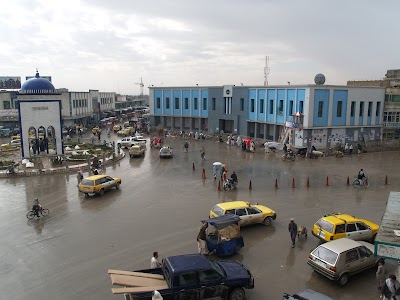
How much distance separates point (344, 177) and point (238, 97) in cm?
2616

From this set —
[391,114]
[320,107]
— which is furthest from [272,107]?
[391,114]

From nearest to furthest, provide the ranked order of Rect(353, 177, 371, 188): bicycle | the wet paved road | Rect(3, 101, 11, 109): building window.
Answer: the wet paved road, Rect(353, 177, 371, 188): bicycle, Rect(3, 101, 11, 109): building window

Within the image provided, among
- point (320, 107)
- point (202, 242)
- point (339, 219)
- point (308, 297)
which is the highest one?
point (320, 107)

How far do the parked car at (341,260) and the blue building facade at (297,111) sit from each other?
28.2 metres

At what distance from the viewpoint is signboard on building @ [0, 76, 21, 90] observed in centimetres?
7044

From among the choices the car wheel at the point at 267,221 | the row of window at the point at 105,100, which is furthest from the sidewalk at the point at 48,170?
the row of window at the point at 105,100

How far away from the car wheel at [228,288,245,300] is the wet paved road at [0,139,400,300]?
581 mm

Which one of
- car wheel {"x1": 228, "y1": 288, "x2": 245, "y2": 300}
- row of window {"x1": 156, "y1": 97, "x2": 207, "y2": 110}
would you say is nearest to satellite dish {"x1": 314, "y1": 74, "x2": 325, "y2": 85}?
row of window {"x1": 156, "y1": 97, "x2": 207, "y2": 110}

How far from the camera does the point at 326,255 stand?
1233 cm

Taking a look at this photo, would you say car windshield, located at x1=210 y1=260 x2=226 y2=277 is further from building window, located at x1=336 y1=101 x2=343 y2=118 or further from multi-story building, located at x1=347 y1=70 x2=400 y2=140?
multi-story building, located at x1=347 y1=70 x2=400 y2=140

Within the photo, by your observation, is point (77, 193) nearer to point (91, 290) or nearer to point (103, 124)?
point (91, 290)

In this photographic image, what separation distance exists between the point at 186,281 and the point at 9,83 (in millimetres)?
72384

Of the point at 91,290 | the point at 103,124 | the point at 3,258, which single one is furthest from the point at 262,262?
the point at 103,124

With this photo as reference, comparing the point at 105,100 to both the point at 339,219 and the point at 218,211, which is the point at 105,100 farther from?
the point at 339,219
